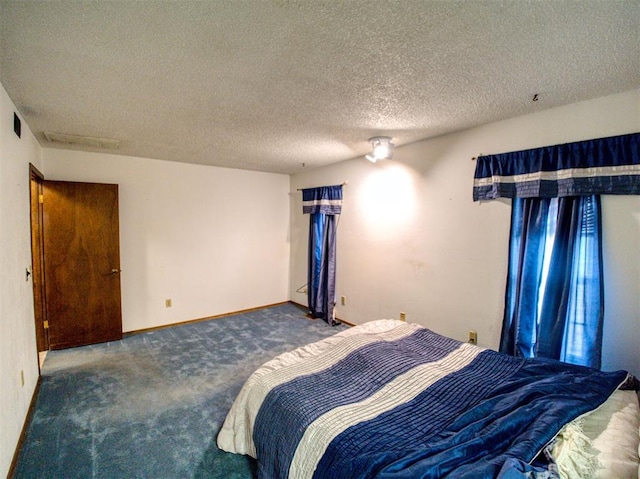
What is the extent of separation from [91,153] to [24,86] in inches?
77.3

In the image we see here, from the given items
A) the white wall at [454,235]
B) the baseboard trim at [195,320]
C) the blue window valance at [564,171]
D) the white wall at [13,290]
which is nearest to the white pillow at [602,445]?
the white wall at [454,235]

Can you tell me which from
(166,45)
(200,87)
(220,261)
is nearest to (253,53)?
(166,45)

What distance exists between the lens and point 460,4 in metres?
1.19

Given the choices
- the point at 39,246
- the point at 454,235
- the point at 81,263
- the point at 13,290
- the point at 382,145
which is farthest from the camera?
the point at 81,263

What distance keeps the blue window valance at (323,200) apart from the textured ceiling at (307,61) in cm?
157

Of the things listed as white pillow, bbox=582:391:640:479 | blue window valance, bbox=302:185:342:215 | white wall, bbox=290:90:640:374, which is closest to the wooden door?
blue window valance, bbox=302:185:342:215

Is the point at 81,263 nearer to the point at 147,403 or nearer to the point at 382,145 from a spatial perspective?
the point at 147,403

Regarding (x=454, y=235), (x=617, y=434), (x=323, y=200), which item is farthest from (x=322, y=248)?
(x=617, y=434)

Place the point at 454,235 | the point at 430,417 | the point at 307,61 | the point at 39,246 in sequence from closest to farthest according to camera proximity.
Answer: the point at 430,417
the point at 307,61
the point at 454,235
the point at 39,246

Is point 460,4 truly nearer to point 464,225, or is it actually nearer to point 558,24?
point 558,24

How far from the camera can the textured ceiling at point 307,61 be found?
124cm

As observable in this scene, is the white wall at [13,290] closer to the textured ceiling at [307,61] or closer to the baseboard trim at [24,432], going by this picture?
the baseboard trim at [24,432]

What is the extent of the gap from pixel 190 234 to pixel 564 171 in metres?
4.36

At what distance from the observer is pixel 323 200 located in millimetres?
4398
